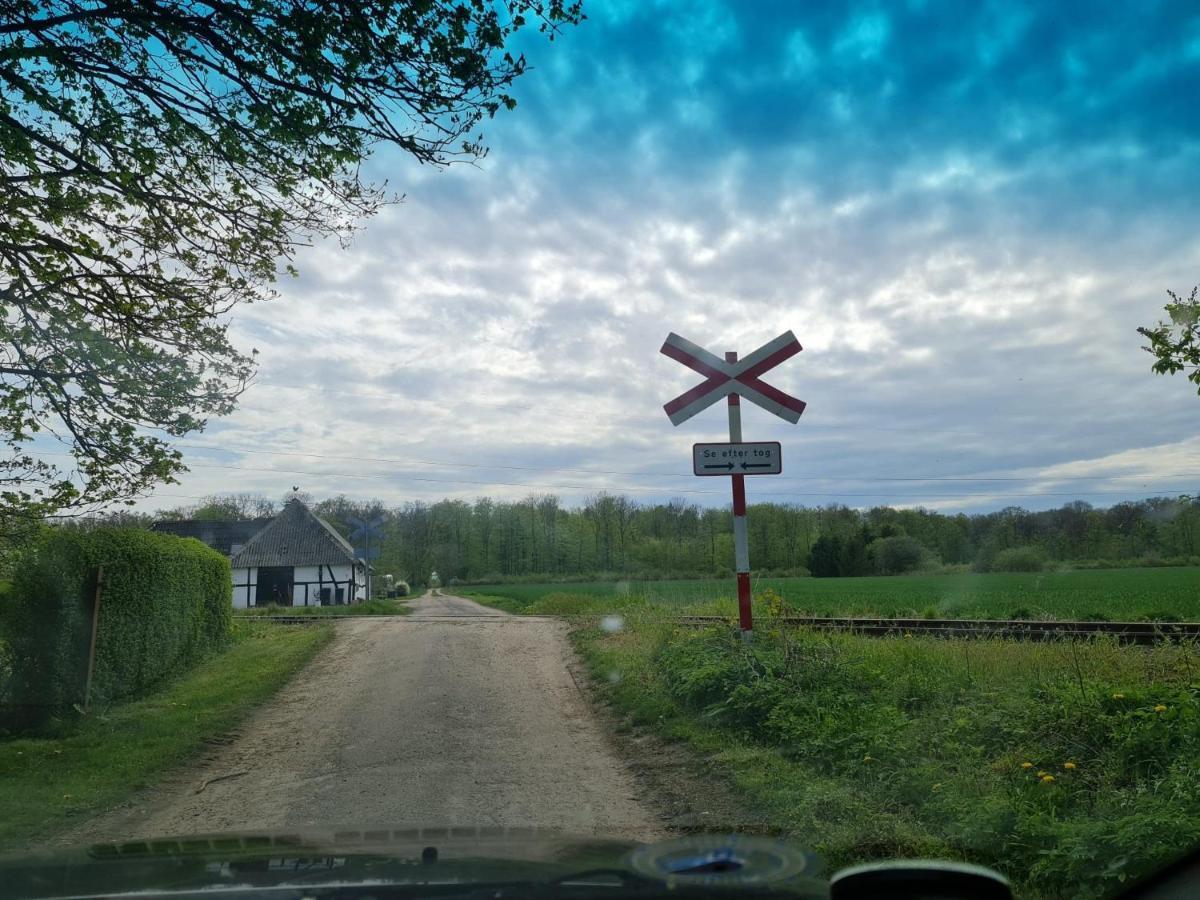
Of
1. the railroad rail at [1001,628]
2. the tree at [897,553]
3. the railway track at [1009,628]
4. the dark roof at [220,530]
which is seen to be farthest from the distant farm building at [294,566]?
the railway track at [1009,628]

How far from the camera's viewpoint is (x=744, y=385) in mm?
9383

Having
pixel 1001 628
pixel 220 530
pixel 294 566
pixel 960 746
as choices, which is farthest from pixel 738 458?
pixel 220 530

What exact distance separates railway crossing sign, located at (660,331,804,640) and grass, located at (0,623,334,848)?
561 centimetres

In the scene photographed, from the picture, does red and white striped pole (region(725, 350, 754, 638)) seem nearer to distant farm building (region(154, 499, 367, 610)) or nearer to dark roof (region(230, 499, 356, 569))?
distant farm building (region(154, 499, 367, 610))

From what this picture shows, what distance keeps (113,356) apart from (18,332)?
850 mm

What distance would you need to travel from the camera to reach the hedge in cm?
1042

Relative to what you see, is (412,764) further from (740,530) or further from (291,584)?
(291,584)

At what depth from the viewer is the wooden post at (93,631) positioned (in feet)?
35.4

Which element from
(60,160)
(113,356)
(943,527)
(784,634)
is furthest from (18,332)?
(943,527)

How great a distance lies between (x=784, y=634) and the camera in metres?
9.04

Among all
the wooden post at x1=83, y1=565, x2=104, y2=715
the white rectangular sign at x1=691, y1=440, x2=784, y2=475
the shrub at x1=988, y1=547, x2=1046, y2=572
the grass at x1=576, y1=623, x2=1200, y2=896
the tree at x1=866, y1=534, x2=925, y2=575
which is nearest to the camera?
the grass at x1=576, y1=623, x2=1200, y2=896

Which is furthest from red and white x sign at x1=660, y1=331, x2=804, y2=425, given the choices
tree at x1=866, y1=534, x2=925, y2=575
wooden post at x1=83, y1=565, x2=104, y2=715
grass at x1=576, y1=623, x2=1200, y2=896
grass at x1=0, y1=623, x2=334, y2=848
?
tree at x1=866, y1=534, x2=925, y2=575

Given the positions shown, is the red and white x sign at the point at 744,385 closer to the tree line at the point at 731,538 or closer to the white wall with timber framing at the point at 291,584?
the tree line at the point at 731,538

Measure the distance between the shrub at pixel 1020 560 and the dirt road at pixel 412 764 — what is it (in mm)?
29718
